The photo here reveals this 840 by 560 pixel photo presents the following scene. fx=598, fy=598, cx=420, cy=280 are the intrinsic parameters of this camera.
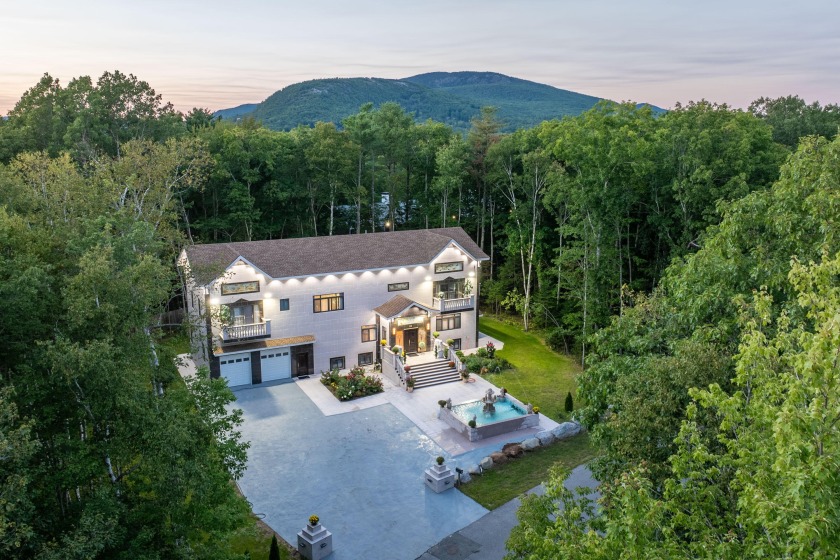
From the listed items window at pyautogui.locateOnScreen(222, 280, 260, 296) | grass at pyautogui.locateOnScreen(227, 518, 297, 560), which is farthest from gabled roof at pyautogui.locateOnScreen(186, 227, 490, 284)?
grass at pyautogui.locateOnScreen(227, 518, 297, 560)

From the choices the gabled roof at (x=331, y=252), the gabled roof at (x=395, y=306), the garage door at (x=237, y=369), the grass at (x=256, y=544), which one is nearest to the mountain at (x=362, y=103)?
the gabled roof at (x=331, y=252)

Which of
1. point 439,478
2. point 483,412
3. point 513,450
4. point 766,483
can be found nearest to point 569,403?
point 483,412

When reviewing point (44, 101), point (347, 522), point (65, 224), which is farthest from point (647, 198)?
point (44, 101)

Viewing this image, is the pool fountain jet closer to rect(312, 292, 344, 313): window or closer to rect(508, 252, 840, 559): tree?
rect(312, 292, 344, 313): window

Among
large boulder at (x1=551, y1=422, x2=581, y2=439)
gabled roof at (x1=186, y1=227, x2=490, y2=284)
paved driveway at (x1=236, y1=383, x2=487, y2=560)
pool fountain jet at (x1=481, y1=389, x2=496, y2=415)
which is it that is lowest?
paved driveway at (x1=236, y1=383, x2=487, y2=560)

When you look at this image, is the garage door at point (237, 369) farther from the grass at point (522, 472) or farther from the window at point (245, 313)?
the grass at point (522, 472)

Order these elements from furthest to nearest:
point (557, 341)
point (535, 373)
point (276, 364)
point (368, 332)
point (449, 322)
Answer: point (557, 341) → point (449, 322) → point (368, 332) → point (535, 373) → point (276, 364)

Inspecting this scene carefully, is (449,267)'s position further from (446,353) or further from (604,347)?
(604,347)
